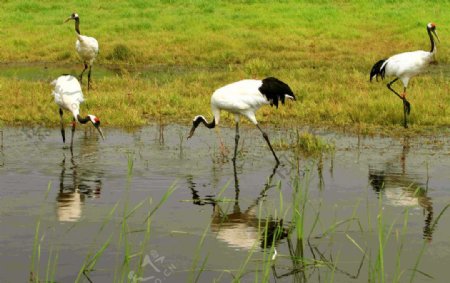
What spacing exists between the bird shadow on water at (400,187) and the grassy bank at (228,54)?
2883 mm

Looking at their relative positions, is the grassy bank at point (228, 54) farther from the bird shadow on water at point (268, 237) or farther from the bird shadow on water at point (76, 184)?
the bird shadow on water at point (268, 237)

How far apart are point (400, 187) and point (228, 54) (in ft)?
49.9

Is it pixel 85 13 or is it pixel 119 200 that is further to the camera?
pixel 85 13

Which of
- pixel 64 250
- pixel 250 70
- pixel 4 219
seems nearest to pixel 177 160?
pixel 4 219

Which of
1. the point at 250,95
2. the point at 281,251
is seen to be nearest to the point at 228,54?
the point at 250,95

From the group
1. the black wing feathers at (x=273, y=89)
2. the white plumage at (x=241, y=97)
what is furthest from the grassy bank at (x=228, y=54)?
the white plumage at (x=241, y=97)

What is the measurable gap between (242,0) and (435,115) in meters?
18.4

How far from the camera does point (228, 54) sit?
24.9m

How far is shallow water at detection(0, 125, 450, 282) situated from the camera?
7.20m

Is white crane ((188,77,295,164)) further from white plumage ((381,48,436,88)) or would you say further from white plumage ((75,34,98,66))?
white plumage ((75,34,98,66))

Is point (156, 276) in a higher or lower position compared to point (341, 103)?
lower

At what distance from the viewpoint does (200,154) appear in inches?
485

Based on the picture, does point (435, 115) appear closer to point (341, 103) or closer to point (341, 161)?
point (341, 103)

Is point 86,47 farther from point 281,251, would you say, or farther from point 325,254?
point 325,254
